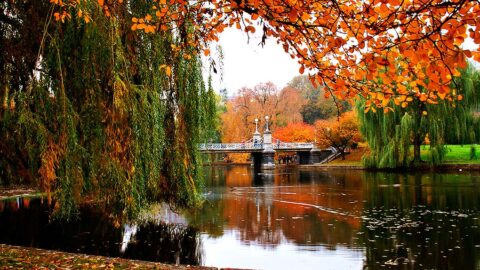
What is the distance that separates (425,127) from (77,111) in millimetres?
25868

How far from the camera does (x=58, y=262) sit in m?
6.64

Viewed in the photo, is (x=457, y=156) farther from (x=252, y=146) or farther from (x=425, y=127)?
(x=252, y=146)

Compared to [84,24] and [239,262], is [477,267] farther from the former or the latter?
[84,24]

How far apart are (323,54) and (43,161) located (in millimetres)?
3656

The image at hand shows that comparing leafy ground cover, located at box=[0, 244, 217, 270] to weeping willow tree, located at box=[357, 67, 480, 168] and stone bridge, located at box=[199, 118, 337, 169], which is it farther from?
stone bridge, located at box=[199, 118, 337, 169]

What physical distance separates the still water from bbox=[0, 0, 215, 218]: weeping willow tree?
50.2 inches

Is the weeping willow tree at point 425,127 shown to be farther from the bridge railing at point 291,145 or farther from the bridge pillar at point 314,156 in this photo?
the bridge railing at point 291,145

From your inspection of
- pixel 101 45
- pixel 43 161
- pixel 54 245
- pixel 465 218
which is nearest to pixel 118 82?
pixel 101 45

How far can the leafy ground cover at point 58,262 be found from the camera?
6.17 m

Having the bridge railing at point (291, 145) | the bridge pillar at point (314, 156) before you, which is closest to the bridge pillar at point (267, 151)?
the bridge railing at point (291, 145)

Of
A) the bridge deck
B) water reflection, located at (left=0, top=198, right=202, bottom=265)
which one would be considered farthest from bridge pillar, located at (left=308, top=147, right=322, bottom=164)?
water reflection, located at (left=0, top=198, right=202, bottom=265)

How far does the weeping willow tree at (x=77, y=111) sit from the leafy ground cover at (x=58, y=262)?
2.40 ft

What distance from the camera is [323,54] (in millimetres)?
3992

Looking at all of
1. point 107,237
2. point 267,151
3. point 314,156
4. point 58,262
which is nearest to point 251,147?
point 267,151
